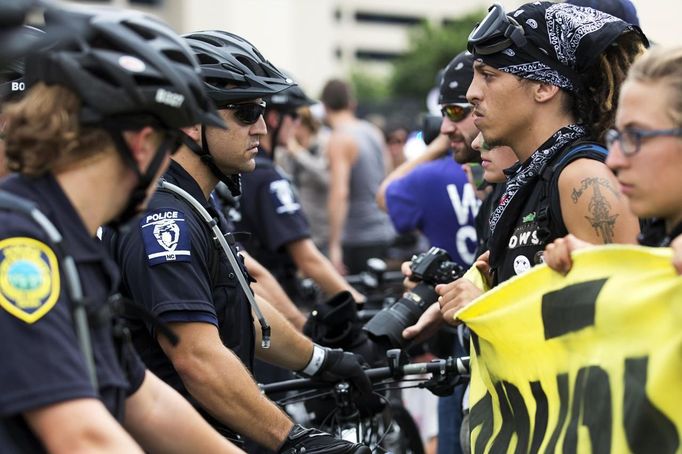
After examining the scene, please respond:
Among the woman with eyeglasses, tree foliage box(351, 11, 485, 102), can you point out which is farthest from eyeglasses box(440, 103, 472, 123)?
tree foliage box(351, 11, 485, 102)

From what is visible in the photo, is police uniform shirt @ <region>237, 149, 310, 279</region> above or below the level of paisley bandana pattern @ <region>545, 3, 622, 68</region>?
below

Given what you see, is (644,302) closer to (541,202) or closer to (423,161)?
(541,202)

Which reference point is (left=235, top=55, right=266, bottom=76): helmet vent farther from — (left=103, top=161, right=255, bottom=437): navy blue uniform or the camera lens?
the camera lens

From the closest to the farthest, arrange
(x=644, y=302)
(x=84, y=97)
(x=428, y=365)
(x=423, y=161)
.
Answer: (x=84, y=97) → (x=644, y=302) → (x=428, y=365) → (x=423, y=161)

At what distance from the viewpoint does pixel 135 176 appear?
2.78 meters

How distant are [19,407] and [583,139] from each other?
93.6 inches

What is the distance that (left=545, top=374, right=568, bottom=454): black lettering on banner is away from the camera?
332 centimetres

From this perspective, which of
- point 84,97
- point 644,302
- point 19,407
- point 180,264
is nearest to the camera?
point 19,407

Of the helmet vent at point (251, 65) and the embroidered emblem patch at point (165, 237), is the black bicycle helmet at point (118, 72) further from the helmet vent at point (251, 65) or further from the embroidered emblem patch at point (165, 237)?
the helmet vent at point (251, 65)

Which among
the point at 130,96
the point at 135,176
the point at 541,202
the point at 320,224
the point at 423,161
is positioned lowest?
the point at 320,224

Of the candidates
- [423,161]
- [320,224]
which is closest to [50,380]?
[423,161]

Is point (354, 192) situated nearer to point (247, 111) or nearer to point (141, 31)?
point (247, 111)

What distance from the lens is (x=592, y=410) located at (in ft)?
10.5

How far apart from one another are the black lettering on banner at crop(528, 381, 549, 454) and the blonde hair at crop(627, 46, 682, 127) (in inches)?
37.8
